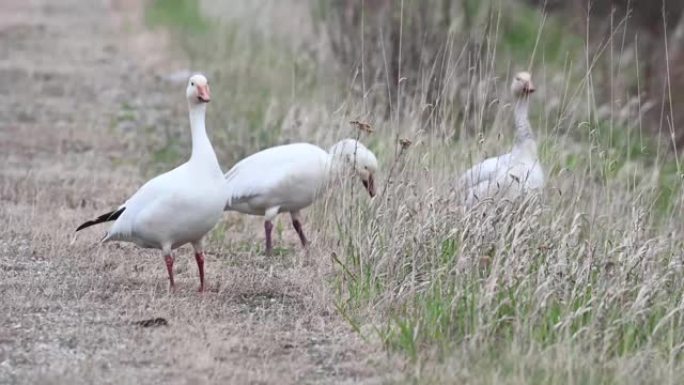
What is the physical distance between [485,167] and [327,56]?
5.86 m

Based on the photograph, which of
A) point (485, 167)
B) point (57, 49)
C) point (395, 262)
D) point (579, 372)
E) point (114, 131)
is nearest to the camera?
point (579, 372)

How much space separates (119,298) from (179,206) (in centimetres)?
58

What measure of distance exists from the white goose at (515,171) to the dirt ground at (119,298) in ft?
3.26

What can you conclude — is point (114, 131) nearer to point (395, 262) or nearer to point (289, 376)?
point (395, 262)

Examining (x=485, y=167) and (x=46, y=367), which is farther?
(x=485, y=167)

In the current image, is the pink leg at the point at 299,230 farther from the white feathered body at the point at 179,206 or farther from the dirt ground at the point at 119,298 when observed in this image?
the white feathered body at the point at 179,206

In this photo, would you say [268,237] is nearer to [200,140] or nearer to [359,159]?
[359,159]

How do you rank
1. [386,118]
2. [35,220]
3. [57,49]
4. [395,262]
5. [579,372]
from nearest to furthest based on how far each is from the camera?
[579,372] → [395,262] → [35,220] → [386,118] → [57,49]

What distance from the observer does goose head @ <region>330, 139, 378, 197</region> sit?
9.01 m

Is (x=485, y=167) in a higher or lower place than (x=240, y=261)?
higher

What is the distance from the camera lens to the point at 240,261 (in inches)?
348

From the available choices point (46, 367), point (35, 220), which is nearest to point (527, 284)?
point (46, 367)

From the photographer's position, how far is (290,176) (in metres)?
8.99

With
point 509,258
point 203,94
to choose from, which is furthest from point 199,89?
point 509,258
